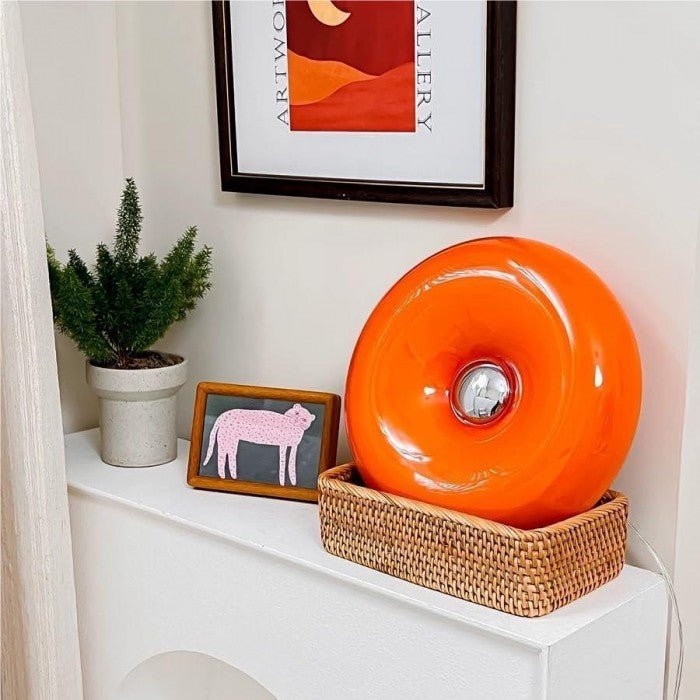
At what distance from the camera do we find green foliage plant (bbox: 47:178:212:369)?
1555mm

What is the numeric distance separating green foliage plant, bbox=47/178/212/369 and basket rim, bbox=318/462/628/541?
42 cm

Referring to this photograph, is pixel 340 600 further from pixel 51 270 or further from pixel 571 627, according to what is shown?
pixel 51 270

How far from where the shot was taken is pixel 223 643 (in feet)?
4.56

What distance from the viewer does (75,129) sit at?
1.72m

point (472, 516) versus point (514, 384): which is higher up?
point (514, 384)

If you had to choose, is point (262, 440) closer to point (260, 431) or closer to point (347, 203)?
point (260, 431)

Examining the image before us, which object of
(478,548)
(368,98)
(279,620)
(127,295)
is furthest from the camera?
(127,295)

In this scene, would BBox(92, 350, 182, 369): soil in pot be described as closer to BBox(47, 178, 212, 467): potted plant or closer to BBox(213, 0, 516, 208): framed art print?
BBox(47, 178, 212, 467): potted plant

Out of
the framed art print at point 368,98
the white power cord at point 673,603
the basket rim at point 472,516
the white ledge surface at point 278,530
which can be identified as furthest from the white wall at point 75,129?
the white power cord at point 673,603

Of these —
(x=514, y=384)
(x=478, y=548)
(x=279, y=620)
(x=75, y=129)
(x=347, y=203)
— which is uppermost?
(x=75, y=129)

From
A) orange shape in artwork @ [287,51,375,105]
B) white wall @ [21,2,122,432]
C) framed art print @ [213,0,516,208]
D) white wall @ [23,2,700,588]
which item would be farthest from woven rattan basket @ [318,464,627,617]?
white wall @ [21,2,122,432]

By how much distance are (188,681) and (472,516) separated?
655 mm

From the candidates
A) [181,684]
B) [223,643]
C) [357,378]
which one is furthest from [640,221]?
[181,684]

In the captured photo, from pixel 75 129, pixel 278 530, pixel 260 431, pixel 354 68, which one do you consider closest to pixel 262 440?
pixel 260 431
